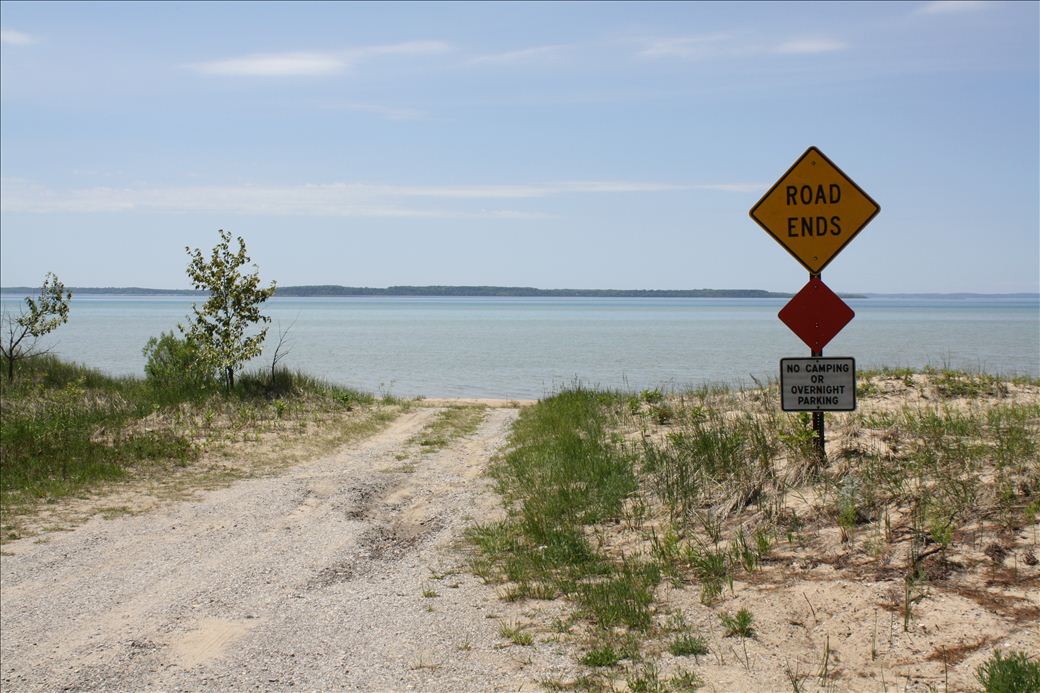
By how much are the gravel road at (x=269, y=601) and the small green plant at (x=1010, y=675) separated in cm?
239

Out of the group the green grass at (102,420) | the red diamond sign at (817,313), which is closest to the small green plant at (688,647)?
the red diamond sign at (817,313)

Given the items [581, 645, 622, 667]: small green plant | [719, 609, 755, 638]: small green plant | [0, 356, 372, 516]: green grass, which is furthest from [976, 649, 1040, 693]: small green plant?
[0, 356, 372, 516]: green grass

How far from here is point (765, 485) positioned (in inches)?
340

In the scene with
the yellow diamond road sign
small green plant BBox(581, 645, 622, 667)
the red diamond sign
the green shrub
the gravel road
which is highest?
the yellow diamond road sign

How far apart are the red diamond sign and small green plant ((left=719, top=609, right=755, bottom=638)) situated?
366 centimetres

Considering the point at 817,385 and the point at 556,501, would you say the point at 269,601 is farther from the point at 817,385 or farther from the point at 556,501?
the point at 817,385

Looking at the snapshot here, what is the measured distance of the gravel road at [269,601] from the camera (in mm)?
5977

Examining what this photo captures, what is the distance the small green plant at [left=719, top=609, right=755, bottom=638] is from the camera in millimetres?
5887

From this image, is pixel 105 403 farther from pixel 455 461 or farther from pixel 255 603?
pixel 255 603

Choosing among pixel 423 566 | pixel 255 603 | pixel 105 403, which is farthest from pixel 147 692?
pixel 105 403

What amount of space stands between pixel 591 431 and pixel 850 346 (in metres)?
55.9

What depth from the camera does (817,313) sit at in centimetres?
889

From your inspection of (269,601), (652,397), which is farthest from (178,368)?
(269,601)

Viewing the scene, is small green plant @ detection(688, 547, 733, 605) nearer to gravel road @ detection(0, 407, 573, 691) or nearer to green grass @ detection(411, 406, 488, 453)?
gravel road @ detection(0, 407, 573, 691)
